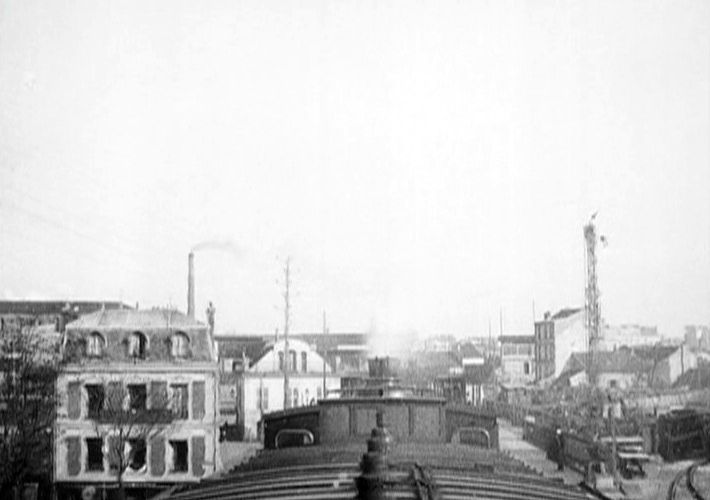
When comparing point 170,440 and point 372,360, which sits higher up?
point 372,360

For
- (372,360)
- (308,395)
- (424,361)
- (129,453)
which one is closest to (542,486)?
(372,360)

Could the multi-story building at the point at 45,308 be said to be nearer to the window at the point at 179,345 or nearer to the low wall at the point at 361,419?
the window at the point at 179,345

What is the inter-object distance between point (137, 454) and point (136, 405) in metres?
1.39

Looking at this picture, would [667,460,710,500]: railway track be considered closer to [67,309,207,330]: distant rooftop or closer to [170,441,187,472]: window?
[170,441,187,472]: window

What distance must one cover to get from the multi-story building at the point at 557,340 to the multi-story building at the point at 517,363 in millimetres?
2206

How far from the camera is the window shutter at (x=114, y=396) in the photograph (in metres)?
23.3

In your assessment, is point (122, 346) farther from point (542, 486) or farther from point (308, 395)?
point (542, 486)

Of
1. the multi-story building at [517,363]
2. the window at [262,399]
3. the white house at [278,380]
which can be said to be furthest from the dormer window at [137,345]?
the multi-story building at [517,363]

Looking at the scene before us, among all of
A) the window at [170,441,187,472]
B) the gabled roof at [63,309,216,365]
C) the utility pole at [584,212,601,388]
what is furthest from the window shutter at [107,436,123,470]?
the utility pole at [584,212,601,388]

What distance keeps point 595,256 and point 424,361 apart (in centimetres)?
1850

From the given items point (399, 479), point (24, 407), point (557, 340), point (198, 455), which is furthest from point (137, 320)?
point (557, 340)

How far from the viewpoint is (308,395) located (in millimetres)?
37781

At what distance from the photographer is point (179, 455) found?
23969mm

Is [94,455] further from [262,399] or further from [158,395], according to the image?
[262,399]
